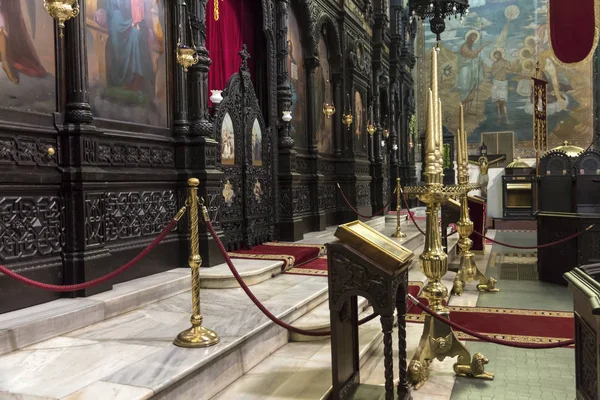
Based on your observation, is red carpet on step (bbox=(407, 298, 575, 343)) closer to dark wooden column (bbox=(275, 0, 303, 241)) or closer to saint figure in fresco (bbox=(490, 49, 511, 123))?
dark wooden column (bbox=(275, 0, 303, 241))

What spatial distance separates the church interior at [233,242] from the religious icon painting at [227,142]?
4 centimetres

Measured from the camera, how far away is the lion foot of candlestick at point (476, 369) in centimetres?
446

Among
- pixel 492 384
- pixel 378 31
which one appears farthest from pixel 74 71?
pixel 378 31

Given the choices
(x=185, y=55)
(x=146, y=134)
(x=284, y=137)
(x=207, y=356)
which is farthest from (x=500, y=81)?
(x=207, y=356)

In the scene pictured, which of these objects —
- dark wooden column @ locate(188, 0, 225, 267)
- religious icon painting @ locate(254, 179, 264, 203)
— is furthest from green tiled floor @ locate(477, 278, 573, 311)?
religious icon painting @ locate(254, 179, 264, 203)

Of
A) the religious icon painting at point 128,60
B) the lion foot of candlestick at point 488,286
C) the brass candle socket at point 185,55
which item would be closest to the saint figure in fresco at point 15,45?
the religious icon painting at point 128,60

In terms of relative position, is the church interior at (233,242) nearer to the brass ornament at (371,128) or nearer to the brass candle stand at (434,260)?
the brass candle stand at (434,260)

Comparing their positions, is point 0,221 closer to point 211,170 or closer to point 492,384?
point 211,170

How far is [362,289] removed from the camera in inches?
131

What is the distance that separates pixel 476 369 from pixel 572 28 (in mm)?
8812

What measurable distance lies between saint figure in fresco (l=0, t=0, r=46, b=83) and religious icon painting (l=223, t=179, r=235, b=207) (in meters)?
3.66

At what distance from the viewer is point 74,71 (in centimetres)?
506

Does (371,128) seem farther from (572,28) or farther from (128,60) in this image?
(128,60)

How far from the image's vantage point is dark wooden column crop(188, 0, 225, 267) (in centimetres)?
671
